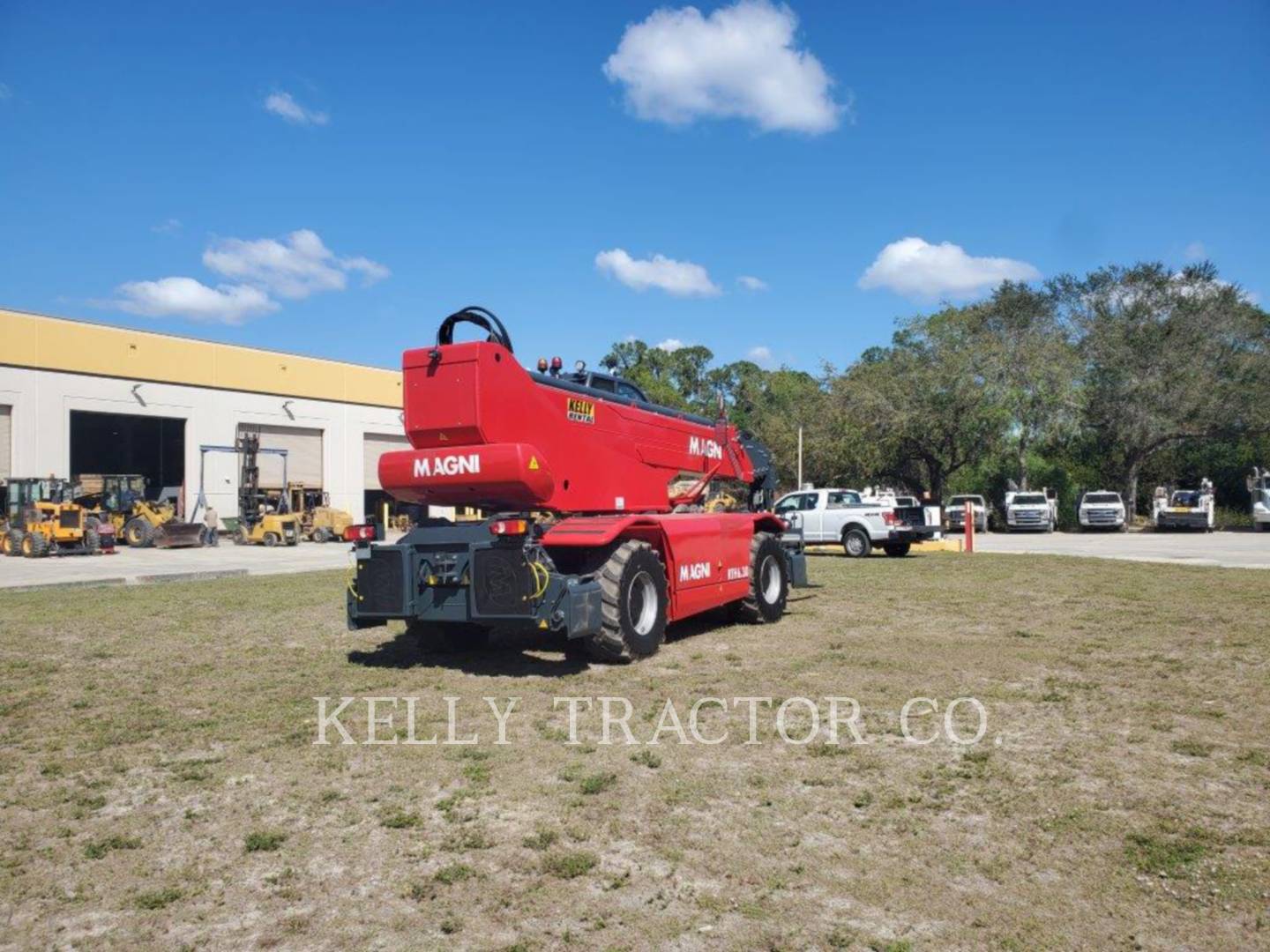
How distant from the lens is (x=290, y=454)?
150 feet

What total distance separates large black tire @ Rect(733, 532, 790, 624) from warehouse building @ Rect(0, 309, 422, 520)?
112 ft

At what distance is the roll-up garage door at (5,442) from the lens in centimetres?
3500

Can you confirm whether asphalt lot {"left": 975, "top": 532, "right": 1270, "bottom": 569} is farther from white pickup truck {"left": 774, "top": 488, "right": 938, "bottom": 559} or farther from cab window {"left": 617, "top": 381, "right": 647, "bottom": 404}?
cab window {"left": 617, "top": 381, "right": 647, "bottom": 404}

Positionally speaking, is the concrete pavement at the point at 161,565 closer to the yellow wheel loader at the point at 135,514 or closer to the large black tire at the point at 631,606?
the yellow wheel loader at the point at 135,514

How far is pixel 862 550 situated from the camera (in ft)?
79.0

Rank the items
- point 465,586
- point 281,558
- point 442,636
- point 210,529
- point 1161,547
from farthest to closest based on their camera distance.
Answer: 1. point 210,529
2. point 281,558
3. point 1161,547
4. point 442,636
5. point 465,586

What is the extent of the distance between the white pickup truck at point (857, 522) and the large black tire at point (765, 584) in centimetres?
1081

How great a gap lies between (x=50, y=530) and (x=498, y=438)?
2677cm

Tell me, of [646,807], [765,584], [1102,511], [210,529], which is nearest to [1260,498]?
[1102,511]

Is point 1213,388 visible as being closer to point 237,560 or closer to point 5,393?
point 237,560

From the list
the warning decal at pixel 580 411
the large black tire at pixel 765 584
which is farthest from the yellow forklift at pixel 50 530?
the warning decal at pixel 580 411

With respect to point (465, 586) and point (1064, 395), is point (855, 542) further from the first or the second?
point (1064, 395)

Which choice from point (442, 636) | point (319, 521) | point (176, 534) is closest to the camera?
point (442, 636)

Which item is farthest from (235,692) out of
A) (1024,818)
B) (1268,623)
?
(1268,623)
